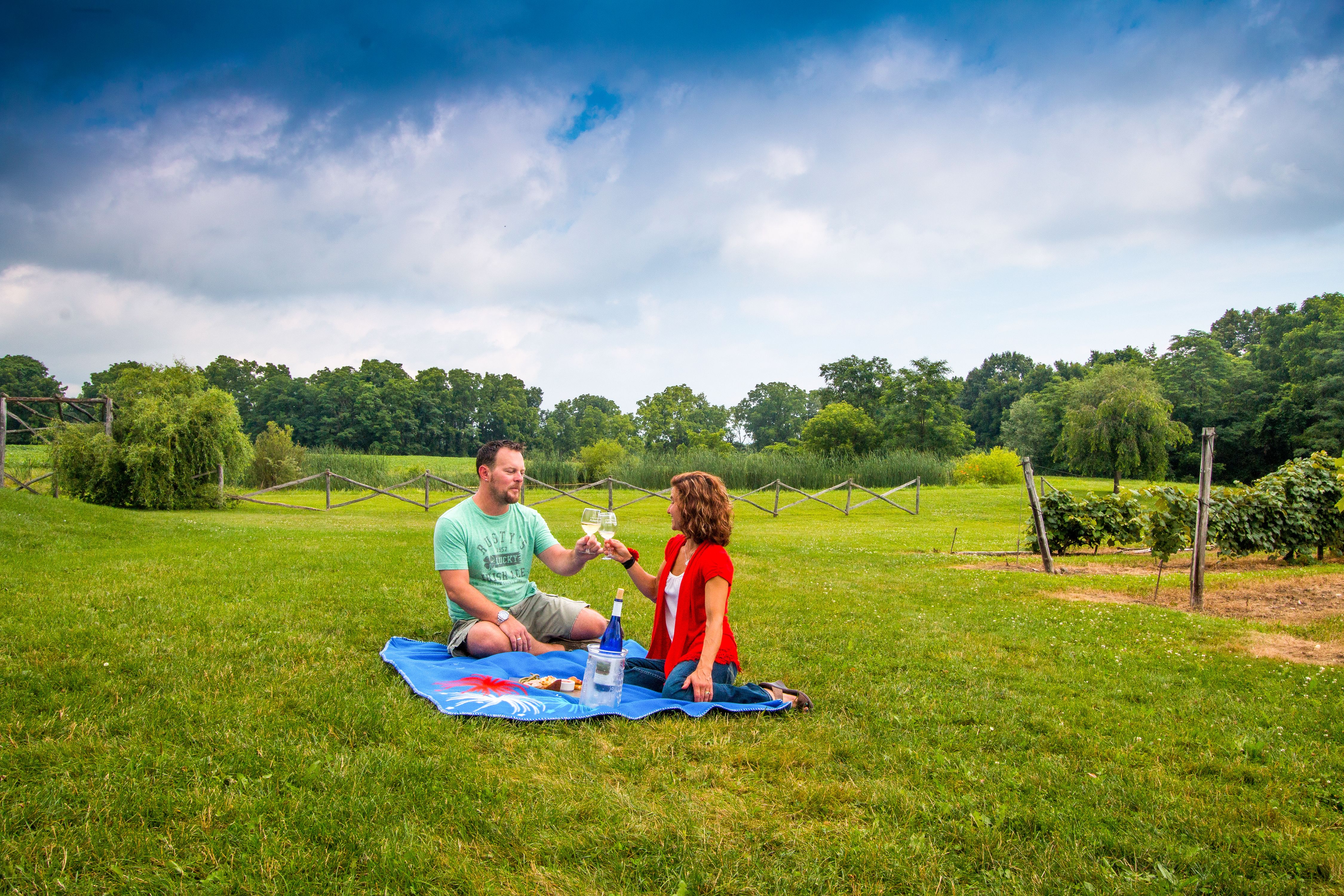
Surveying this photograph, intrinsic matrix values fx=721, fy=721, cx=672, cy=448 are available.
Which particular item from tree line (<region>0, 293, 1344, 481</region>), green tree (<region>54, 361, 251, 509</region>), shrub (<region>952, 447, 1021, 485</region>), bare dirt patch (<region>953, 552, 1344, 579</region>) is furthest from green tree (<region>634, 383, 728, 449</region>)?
bare dirt patch (<region>953, 552, 1344, 579</region>)

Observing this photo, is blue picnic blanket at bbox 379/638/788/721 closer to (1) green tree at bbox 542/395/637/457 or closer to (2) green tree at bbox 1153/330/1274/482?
(2) green tree at bbox 1153/330/1274/482

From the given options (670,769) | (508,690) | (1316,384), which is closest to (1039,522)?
(508,690)

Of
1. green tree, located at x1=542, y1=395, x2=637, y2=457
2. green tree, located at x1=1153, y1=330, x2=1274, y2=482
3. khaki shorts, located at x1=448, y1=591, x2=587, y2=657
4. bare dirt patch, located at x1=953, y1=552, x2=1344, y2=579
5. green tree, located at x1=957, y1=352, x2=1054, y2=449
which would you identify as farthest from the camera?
green tree, located at x1=957, y1=352, x2=1054, y2=449

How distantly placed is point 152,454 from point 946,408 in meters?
56.7

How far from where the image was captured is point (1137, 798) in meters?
3.26

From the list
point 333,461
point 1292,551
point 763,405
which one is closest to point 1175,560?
point 1292,551

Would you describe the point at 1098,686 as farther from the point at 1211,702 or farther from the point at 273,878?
the point at 273,878

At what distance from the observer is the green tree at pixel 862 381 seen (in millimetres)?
66438

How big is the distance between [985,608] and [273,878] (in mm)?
7231

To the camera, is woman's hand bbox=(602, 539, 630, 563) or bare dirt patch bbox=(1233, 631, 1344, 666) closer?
woman's hand bbox=(602, 539, 630, 563)

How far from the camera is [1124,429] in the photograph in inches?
1468

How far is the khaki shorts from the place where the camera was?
560 cm

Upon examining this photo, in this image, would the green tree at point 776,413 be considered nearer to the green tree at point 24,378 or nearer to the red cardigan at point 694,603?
the green tree at point 24,378

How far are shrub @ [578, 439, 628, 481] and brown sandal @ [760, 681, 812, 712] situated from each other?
31302 millimetres
